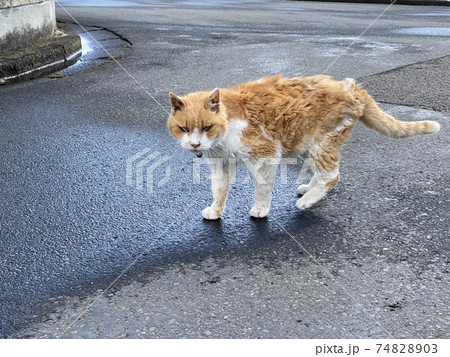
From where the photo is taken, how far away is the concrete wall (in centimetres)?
787

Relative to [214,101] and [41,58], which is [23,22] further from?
[214,101]

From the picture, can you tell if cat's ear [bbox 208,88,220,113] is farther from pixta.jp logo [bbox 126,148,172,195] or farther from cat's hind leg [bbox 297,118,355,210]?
pixta.jp logo [bbox 126,148,172,195]

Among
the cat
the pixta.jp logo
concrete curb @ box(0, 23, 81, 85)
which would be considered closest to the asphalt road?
the pixta.jp logo

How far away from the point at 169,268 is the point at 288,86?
1.43 meters

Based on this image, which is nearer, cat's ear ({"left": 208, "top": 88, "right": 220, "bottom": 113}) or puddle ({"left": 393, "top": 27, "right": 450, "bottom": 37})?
cat's ear ({"left": 208, "top": 88, "right": 220, "bottom": 113})

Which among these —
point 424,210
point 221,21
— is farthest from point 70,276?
point 221,21

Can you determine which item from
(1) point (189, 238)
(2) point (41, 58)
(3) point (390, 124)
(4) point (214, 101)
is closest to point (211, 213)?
(1) point (189, 238)

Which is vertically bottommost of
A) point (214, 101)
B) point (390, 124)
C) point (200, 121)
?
point (390, 124)

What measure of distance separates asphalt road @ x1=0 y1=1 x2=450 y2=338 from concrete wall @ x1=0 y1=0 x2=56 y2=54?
55.6 inches

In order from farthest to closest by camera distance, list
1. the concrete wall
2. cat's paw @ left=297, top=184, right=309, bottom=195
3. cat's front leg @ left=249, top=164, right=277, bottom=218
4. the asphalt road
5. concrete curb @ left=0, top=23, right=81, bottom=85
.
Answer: the concrete wall → concrete curb @ left=0, top=23, right=81, bottom=85 → cat's paw @ left=297, top=184, right=309, bottom=195 → cat's front leg @ left=249, top=164, right=277, bottom=218 → the asphalt road

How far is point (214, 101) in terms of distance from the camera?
11.4 feet

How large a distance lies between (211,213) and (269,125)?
2.19 feet

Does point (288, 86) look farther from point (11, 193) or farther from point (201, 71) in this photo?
point (201, 71)

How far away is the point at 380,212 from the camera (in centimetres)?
377
